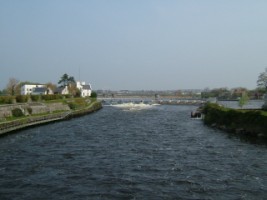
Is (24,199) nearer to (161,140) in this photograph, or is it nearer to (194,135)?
(161,140)

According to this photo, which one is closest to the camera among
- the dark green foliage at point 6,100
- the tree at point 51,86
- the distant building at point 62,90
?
the dark green foliage at point 6,100

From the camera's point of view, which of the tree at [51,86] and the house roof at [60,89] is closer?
the house roof at [60,89]

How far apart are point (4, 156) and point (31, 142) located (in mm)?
8440

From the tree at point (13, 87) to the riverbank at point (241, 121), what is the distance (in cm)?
8382

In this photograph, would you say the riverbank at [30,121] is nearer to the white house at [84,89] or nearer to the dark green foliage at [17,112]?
the dark green foliage at [17,112]

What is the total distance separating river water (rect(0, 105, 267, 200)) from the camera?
63.7 ft

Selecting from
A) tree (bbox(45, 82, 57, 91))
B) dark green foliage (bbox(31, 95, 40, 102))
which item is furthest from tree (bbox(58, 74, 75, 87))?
dark green foliage (bbox(31, 95, 40, 102))

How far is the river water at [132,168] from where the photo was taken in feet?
63.7

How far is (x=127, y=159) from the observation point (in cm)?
2823

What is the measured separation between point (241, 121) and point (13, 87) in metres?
96.8

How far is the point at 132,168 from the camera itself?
25078 mm

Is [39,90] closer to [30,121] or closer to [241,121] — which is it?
[30,121]

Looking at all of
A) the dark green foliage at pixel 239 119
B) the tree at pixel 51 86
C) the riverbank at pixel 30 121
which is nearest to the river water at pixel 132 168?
the dark green foliage at pixel 239 119

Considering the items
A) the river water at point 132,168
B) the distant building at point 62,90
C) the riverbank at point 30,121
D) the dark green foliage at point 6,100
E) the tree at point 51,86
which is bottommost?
the river water at point 132,168
